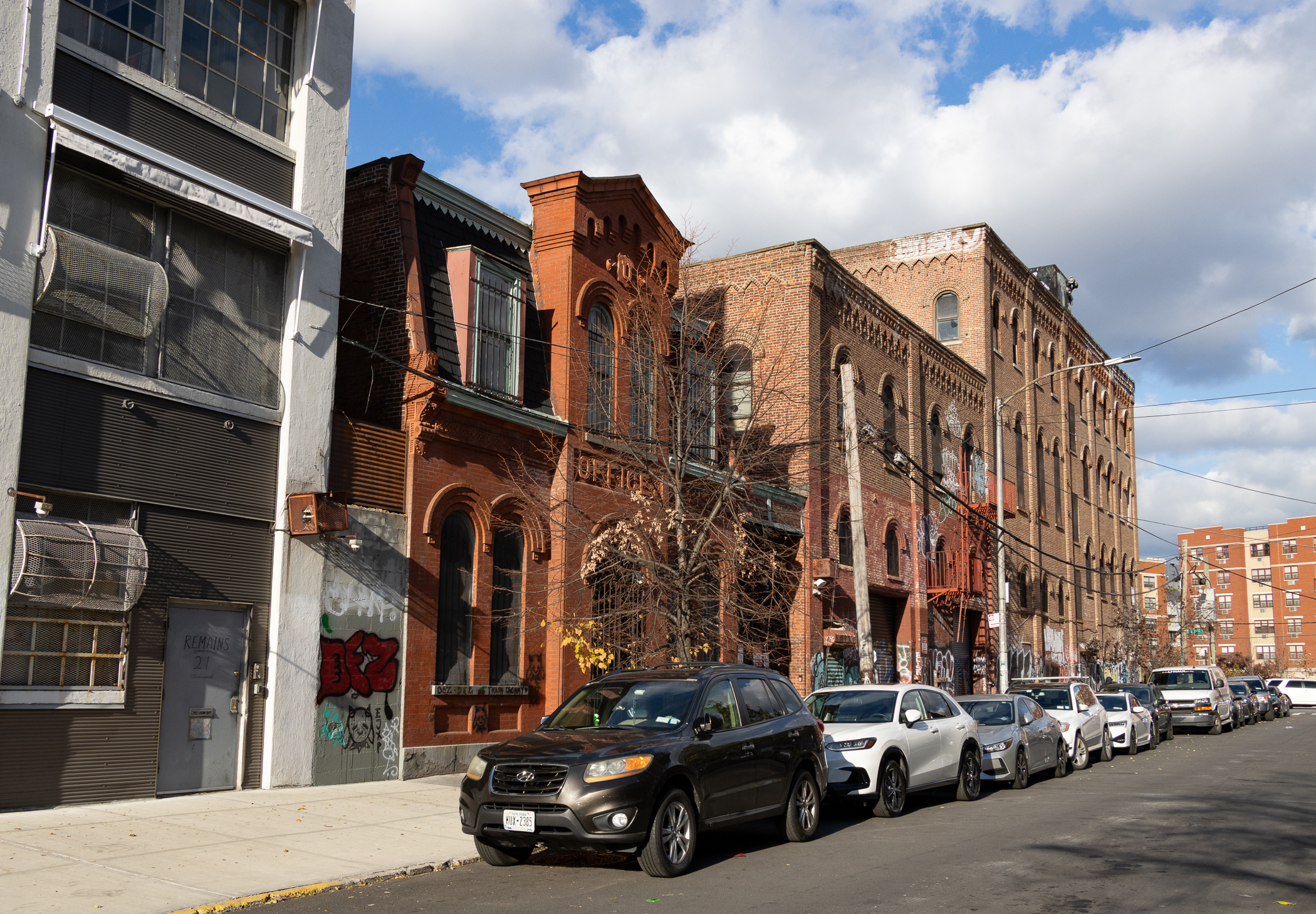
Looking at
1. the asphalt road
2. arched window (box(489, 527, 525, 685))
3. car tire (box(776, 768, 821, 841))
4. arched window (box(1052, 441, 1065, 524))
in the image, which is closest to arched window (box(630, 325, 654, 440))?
arched window (box(489, 527, 525, 685))

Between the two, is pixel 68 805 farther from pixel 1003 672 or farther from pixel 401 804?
pixel 1003 672

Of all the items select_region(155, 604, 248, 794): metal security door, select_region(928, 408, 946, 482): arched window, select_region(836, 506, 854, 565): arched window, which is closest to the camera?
select_region(155, 604, 248, 794): metal security door

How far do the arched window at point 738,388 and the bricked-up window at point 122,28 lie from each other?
9089 mm

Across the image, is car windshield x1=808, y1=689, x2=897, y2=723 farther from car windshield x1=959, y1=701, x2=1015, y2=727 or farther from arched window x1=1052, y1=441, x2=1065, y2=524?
arched window x1=1052, y1=441, x2=1065, y2=524

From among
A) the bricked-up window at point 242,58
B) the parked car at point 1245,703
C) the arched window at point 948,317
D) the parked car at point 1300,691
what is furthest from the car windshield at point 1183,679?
the parked car at point 1300,691

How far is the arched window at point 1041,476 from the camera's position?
41.3 m

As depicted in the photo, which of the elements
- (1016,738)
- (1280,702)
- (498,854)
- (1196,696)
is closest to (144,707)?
(498,854)

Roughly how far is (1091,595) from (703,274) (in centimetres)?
2974

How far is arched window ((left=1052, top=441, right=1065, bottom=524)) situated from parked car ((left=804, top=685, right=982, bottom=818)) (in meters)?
30.7

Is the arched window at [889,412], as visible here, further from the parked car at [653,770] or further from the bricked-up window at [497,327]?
the parked car at [653,770]

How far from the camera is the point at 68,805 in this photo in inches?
443

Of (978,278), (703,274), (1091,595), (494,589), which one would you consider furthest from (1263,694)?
(494,589)

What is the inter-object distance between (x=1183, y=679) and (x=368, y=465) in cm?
2603

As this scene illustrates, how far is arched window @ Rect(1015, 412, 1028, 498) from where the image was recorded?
39.3 metres
